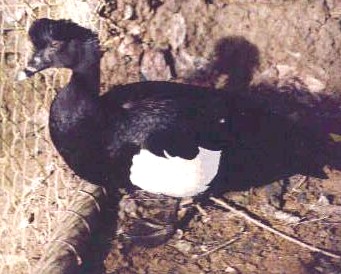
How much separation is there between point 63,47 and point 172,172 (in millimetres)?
750

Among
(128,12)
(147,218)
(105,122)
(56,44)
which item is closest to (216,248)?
(147,218)

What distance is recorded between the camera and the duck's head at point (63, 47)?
259 centimetres

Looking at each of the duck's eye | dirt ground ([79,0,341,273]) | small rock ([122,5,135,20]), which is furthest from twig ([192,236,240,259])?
small rock ([122,5,135,20])

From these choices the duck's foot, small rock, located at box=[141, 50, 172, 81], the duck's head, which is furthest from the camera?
small rock, located at box=[141, 50, 172, 81]

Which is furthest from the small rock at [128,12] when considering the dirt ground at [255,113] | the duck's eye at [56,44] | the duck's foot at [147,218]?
the duck's foot at [147,218]

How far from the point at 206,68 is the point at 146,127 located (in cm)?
84

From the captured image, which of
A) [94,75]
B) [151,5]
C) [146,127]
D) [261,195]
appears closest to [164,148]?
[146,127]

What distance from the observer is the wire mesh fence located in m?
3.12

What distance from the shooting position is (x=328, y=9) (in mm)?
Answer: 3189

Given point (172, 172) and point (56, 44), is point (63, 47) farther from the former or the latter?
point (172, 172)

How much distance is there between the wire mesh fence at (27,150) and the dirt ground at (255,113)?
1.06ft

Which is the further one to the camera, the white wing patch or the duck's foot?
the duck's foot

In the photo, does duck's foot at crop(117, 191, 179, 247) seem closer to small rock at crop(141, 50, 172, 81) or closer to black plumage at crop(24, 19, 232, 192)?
black plumage at crop(24, 19, 232, 192)

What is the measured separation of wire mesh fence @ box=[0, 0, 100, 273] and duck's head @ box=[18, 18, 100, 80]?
1.99 feet
